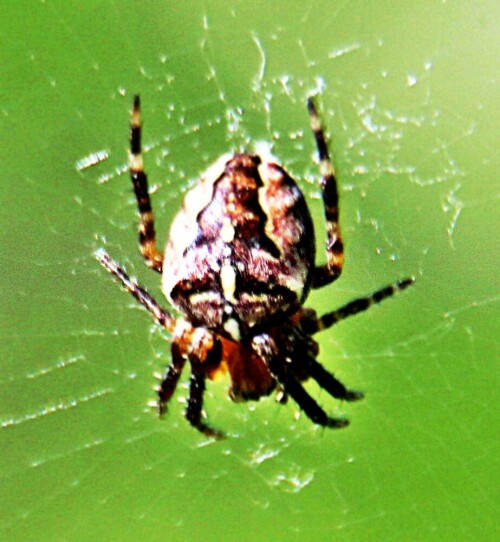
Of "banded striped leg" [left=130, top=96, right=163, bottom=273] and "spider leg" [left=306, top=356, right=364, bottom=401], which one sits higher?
"banded striped leg" [left=130, top=96, right=163, bottom=273]

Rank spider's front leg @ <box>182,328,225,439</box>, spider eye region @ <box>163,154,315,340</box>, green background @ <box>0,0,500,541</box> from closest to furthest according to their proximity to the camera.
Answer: spider eye region @ <box>163,154,315,340</box> < spider's front leg @ <box>182,328,225,439</box> < green background @ <box>0,0,500,541</box>

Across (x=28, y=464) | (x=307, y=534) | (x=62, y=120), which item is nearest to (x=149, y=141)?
(x=62, y=120)

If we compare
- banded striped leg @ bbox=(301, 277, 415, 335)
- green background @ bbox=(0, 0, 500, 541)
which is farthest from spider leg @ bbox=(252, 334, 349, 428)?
green background @ bbox=(0, 0, 500, 541)

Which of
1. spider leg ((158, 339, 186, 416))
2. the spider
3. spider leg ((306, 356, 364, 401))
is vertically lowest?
spider leg ((306, 356, 364, 401))

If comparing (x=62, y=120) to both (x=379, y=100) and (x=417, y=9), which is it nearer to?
(x=379, y=100)

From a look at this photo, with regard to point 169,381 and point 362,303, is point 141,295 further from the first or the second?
point 362,303

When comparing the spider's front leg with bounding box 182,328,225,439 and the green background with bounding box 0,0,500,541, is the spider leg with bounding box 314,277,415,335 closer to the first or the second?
the spider's front leg with bounding box 182,328,225,439
